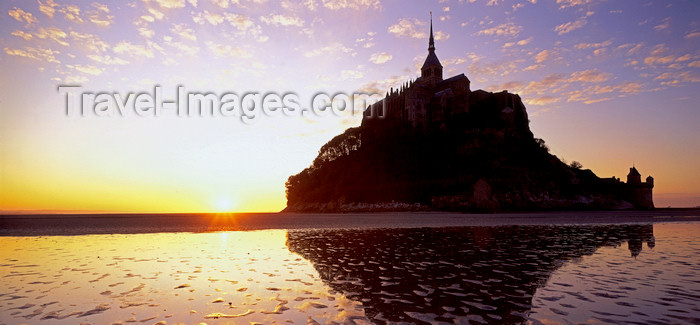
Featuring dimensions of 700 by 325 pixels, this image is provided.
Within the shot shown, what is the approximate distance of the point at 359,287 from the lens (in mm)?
10711

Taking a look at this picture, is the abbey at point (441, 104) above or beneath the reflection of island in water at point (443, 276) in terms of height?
above

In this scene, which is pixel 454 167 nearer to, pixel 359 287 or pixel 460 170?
pixel 460 170

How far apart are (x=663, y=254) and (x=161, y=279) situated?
22618 mm

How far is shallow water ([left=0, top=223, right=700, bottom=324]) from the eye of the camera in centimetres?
799

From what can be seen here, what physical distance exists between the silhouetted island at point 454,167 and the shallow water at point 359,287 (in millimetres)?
88772

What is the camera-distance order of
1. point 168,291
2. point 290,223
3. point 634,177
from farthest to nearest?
point 634,177, point 290,223, point 168,291

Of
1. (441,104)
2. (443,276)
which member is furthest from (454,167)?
(443,276)

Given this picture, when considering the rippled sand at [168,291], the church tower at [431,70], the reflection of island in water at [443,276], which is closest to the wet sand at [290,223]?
the reflection of island in water at [443,276]

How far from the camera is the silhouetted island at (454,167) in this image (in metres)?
105

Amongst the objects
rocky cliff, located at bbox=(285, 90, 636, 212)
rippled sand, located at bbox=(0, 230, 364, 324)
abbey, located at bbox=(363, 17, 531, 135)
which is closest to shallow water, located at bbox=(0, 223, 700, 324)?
rippled sand, located at bbox=(0, 230, 364, 324)

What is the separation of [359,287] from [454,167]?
364 feet

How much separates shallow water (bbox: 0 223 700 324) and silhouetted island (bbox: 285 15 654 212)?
88772mm

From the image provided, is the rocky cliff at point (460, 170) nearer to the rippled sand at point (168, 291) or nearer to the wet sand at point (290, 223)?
the wet sand at point (290, 223)

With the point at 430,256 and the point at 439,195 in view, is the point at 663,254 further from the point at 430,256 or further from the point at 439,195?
the point at 439,195
